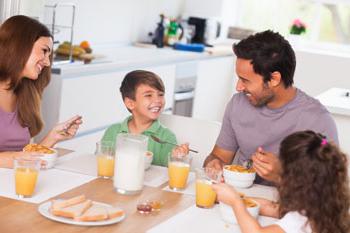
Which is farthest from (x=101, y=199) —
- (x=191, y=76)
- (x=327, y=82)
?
(x=327, y=82)

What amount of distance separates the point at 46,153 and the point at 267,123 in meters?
0.84

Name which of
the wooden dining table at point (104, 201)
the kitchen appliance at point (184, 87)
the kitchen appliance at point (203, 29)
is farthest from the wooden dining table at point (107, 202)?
the kitchen appliance at point (203, 29)

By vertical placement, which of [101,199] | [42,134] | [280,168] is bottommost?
[42,134]

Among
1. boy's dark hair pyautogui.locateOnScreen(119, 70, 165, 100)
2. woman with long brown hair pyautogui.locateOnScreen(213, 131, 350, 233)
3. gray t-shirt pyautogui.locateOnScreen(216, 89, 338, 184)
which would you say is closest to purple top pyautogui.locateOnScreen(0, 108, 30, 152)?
boy's dark hair pyautogui.locateOnScreen(119, 70, 165, 100)

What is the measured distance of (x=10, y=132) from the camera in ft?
8.48

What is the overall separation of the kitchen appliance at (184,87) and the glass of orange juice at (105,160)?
9.38 ft

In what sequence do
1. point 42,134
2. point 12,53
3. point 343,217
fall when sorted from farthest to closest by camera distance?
point 42,134 → point 12,53 → point 343,217

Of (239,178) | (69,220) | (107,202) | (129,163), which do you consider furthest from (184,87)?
(69,220)

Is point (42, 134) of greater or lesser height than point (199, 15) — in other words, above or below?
below

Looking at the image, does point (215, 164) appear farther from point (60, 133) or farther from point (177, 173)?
point (60, 133)

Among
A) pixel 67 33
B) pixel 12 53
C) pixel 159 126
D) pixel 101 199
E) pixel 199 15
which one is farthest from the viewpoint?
pixel 199 15

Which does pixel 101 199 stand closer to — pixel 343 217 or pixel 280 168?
pixel 280 168

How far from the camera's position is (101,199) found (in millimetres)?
2010

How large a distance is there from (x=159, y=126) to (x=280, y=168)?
0.98 meters
